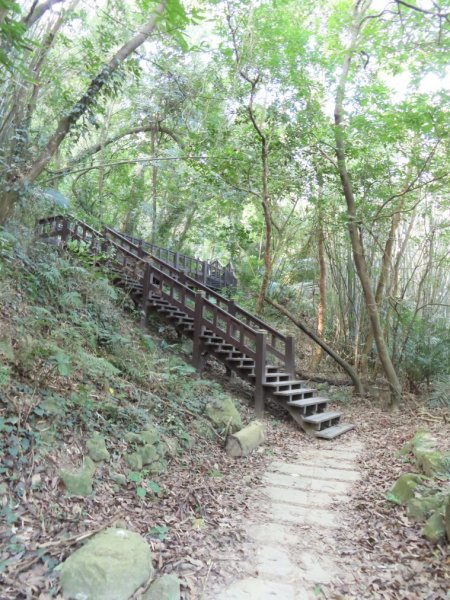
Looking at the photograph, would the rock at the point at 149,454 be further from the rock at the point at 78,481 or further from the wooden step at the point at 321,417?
the wooden step at the point at 321,417

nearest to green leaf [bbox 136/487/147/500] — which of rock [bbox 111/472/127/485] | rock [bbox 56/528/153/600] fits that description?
rock [bbox 111/472/127/485]

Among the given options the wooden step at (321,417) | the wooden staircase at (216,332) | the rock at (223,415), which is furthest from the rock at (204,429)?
the wooden step at (321,417)

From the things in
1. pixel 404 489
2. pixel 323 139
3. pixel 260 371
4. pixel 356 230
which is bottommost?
pixel 404 489

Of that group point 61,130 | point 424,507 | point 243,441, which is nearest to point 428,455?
point 424,507

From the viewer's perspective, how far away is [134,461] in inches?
136

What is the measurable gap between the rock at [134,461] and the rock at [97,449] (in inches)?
9.0

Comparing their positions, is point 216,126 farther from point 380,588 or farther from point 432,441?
point 380,588

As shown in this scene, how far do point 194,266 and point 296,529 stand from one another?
1199 cm

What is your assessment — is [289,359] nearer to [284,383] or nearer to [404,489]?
[284,383]

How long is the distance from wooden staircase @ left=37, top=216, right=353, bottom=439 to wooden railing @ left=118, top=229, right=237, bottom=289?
3657mm

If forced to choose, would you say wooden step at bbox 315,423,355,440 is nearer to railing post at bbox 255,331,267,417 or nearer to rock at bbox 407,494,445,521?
railing post at bbox 255,331,267,417

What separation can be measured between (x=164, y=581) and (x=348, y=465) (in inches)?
119

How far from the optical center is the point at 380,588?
241cm

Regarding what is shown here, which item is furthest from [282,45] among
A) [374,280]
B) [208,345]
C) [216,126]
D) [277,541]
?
[277,541]
